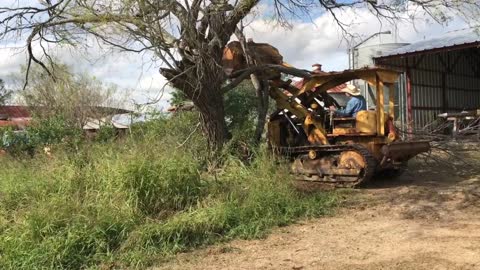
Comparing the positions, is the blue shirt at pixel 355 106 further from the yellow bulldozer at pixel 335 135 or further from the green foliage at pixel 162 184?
the green foliage at pixel 162 184

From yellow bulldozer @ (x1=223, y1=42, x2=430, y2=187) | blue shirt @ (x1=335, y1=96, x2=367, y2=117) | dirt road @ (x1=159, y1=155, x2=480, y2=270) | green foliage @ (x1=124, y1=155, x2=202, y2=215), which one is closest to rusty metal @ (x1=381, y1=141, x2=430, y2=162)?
yellow bulldozer @ (x1=223, y1=42, x2=430, y2=187)

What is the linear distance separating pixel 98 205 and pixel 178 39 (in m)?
3.31

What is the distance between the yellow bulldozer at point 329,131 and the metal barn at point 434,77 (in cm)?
772

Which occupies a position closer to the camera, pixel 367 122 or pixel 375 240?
pixel 375 240

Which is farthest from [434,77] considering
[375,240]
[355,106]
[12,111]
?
[12,111]

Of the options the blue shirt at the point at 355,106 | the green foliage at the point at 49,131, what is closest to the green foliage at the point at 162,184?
the blue shirt at the point at 355,106

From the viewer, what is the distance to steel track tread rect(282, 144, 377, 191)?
10195 millimetres

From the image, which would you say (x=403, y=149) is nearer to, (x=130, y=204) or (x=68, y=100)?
(x=130, y=204)

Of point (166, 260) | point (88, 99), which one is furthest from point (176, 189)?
point (88, 99)

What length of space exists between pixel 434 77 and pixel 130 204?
1922 cm

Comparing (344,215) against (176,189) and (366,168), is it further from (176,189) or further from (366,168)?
(176,189)

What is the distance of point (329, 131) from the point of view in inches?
452

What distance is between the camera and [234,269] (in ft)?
20.2

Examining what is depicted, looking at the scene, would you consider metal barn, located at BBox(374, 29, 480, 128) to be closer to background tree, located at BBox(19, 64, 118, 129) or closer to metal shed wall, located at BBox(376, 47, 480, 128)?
metal shed wall, located at BBox(376, 47, 480, 128)
